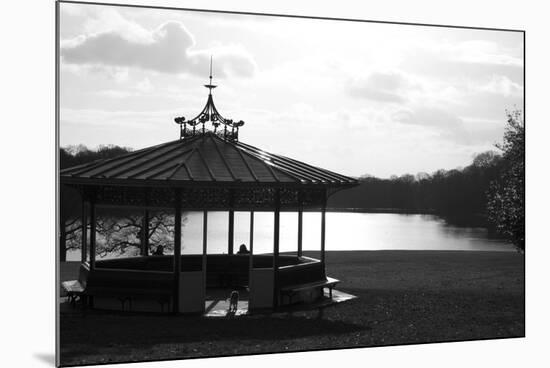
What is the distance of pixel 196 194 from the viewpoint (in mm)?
14156

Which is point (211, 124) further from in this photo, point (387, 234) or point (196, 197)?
point (387, 234)

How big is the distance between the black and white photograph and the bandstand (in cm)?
3

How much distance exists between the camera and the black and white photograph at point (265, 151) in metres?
13.0

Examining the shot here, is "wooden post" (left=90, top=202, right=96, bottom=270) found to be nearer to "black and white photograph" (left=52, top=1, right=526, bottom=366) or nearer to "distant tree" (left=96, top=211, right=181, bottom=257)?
"black and white photograph" (left=52, top=1, right=526, bottom=366)

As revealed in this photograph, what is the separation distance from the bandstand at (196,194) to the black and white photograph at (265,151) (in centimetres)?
3

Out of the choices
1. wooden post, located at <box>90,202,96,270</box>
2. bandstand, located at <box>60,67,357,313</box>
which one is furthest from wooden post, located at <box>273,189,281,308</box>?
wooden post, located at <box>90,202,96,270</box>

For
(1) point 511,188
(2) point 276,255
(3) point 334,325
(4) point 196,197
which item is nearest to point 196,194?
(4) point 196,197

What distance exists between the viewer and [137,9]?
13.0 m

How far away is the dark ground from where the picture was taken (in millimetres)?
12055


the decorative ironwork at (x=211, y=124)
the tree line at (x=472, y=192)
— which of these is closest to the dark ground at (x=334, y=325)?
the tree line at (x=472, y=192)

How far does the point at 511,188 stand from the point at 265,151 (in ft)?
16.6

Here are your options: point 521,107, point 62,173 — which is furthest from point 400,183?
point 62,173

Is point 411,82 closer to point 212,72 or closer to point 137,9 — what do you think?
point 212,72

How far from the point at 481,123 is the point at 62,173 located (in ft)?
26.1
